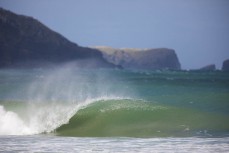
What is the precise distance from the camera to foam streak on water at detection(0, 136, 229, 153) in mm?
11414

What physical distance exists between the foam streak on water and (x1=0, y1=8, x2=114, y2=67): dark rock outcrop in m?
118

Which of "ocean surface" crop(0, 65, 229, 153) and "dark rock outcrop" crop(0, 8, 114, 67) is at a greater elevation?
"dark rock outcrop" crop(0, 8, 114, 67)

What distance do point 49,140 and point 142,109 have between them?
24.1 feet

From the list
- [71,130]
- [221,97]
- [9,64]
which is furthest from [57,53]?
[71,130]

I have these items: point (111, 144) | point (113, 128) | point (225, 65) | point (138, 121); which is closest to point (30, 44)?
point (225, 65)

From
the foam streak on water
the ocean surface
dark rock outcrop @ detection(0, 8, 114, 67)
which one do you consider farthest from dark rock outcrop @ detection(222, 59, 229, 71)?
the foam streak on water

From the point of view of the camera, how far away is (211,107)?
908 inches

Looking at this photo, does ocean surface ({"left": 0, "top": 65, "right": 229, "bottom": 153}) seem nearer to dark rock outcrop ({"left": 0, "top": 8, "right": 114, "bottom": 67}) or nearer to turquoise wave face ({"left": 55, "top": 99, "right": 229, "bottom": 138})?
turquoise wave face ({"left": 55, "top": 99, "right": 229, "bottom": 138})

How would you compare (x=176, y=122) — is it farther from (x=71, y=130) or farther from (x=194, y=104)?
(x=194, y=104)

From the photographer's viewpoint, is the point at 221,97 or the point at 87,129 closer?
the point at 87,129

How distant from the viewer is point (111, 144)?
12.5m

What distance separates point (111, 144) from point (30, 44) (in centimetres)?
13522

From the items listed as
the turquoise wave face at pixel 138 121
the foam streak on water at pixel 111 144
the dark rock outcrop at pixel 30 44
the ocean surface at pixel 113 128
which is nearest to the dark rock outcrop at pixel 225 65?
the dark rock outcrop at pixel 30 44

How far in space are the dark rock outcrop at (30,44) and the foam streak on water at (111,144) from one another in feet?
387
